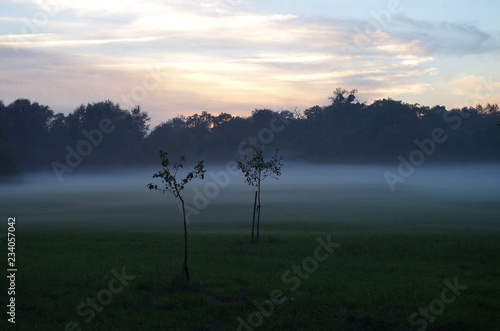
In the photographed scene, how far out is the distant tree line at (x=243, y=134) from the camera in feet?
406

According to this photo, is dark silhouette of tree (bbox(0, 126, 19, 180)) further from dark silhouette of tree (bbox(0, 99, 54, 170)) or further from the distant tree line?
dark silhouette of tree (bbox(0, 99, 54, 170))

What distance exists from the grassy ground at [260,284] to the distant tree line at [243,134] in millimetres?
95025

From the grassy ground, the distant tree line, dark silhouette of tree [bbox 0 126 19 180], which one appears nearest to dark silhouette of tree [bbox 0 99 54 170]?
the distant tree line

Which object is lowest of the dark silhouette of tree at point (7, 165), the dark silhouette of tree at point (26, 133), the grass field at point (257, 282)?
the grass field at point (257, 282)

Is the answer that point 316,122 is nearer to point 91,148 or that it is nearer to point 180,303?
point 91,148

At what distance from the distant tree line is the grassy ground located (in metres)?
95.0

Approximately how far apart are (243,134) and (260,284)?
5461 inches

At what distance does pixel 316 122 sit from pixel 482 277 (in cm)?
14704

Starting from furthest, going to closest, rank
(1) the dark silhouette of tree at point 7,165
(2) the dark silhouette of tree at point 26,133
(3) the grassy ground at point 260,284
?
(2) the dark silhouette of tree at point 26,133, (1) the dark silhouette of tree at point 7,165, (3) the grassy ground at point 260,284

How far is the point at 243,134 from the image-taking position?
152 meters

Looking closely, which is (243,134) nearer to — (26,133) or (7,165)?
(26,133)

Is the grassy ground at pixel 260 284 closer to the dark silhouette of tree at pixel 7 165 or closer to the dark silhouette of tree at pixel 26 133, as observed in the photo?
the dark silhouette of tree at pixel 7 165

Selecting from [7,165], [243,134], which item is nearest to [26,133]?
[7,165]

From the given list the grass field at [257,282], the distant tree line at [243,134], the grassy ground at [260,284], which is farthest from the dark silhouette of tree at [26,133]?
the grassy ground at [260,284]
